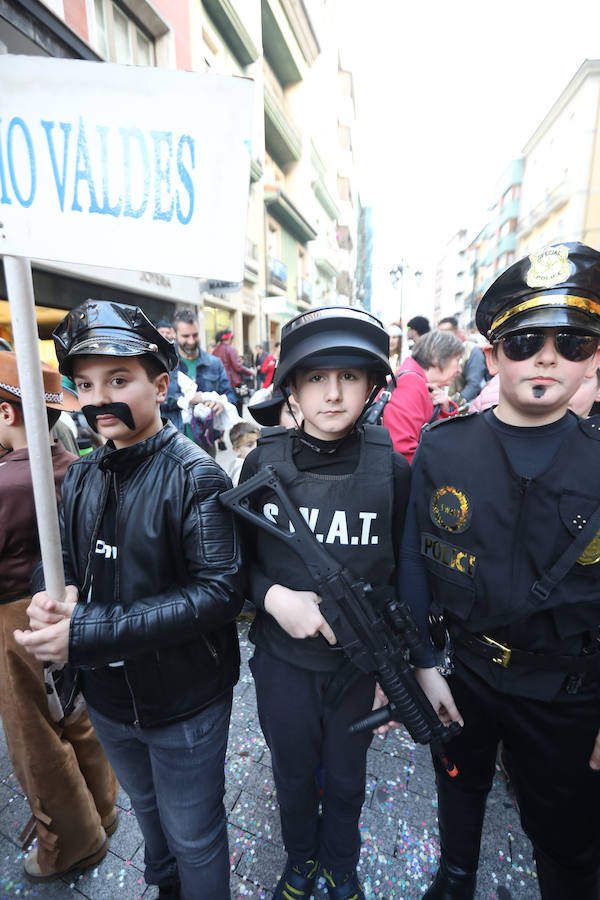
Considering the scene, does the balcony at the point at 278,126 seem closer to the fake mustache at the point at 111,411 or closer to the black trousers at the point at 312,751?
the fake mustache at the point at 111,411

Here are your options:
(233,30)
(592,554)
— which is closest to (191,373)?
(592,554)

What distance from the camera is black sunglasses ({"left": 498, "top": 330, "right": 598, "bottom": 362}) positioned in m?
1.14

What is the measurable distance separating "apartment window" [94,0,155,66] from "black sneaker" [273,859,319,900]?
35.0 feet

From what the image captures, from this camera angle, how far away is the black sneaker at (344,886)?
61.9 inches

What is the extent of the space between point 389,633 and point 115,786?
1.65 metres

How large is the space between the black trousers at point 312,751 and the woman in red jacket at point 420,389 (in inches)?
59.4

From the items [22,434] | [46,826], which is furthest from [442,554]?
[46,826]

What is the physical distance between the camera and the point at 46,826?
165cm

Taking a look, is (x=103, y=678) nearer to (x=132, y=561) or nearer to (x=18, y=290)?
(x=132, y=561)

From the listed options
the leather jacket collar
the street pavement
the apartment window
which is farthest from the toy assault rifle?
the apartment window

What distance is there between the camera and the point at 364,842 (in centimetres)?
184

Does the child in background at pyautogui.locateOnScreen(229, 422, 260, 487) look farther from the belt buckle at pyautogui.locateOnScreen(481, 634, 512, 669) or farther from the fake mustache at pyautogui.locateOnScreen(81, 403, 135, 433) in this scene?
the belt buckle at pyautogui.locateOnScreen(481, 634, 512, 669)

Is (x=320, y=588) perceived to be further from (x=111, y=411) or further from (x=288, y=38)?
(x=288, y=38)

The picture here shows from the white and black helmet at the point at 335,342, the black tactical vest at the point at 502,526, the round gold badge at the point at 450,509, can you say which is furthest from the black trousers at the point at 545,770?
the white and black helmet at the point at 335,342
